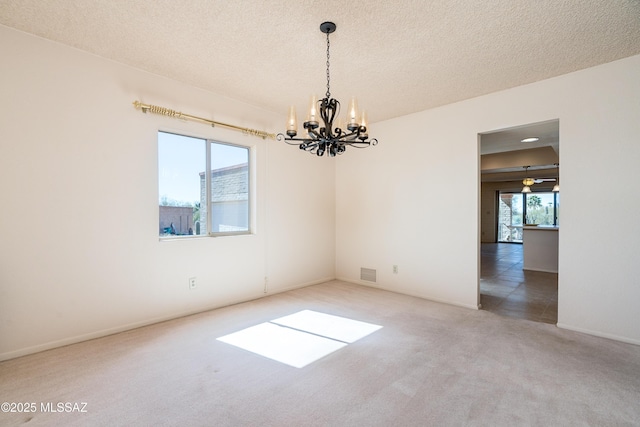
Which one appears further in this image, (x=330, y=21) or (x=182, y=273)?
(x=182, y=273)

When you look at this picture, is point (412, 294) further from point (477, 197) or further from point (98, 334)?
point (98, 334)

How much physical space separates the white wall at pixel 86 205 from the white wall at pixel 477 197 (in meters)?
2.28

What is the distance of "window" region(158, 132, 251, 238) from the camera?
3414 mm

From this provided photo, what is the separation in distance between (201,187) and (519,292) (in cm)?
500

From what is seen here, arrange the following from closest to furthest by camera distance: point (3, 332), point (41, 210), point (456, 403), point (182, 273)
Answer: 1. point (456, 403)
2. point (3, 332)
3. point (41, 210)
4. point (182, 273)

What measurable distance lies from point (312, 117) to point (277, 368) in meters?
1.98

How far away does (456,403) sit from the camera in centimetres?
187

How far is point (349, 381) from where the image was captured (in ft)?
6.93

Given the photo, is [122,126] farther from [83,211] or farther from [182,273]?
[182,273]

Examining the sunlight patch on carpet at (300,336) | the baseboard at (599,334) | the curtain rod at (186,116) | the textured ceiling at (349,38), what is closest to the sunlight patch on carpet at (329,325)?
the sunlight patch on carpet at (300,336)

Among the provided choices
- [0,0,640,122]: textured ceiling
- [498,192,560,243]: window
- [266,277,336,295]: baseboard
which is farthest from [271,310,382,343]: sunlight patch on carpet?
[498,192,560,243]: window

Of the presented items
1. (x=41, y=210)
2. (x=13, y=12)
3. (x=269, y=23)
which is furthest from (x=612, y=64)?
(x=41, y=210)

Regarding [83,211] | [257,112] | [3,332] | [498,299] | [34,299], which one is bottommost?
[498,299]

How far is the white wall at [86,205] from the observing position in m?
2.45
